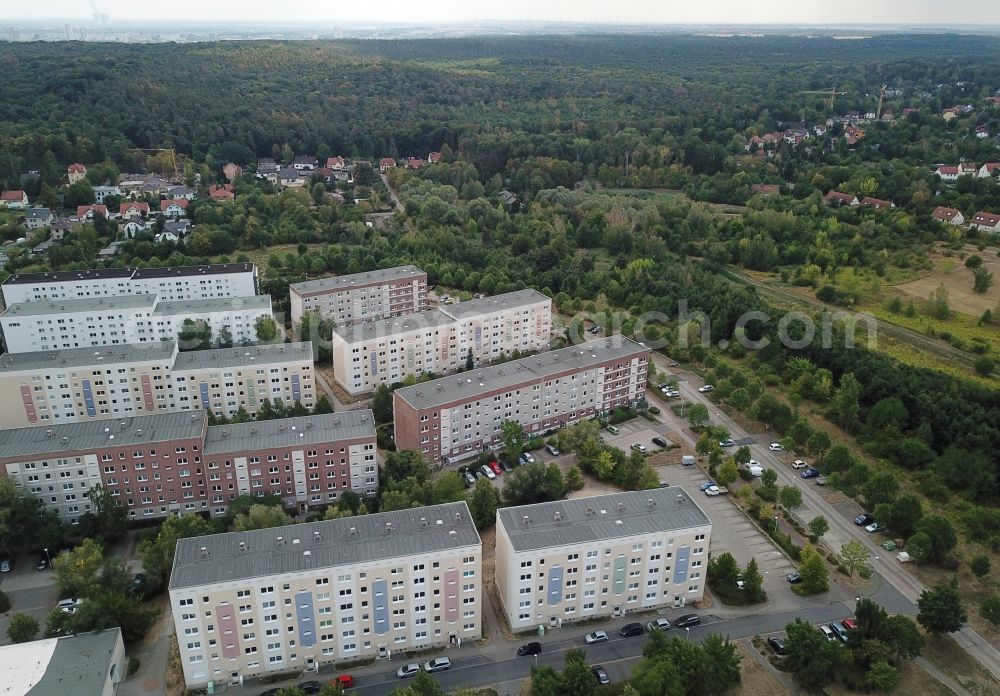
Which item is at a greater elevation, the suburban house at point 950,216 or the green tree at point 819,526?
the suburban house at point 950,216

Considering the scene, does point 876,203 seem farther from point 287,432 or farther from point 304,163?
point 304,163

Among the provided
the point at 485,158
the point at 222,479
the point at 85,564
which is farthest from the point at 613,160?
the point at 85,564

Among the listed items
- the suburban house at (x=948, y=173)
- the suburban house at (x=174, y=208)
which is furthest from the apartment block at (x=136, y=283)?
the suburban house at (x=948, y=173)

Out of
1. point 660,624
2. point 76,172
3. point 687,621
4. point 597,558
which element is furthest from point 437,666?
point 76,172

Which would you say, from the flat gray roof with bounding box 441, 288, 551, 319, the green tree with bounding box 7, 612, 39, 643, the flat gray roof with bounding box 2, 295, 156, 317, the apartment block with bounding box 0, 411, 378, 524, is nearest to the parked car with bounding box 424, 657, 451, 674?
the apartment block with bounding box 0, 411, 378, 524

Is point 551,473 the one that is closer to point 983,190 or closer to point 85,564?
point 85,564

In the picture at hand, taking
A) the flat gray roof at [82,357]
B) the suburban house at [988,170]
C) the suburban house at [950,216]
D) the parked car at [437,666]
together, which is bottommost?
the parked car at [437,666]

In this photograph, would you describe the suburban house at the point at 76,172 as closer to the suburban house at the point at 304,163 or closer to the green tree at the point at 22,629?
the suburban house at the point at 304,163
